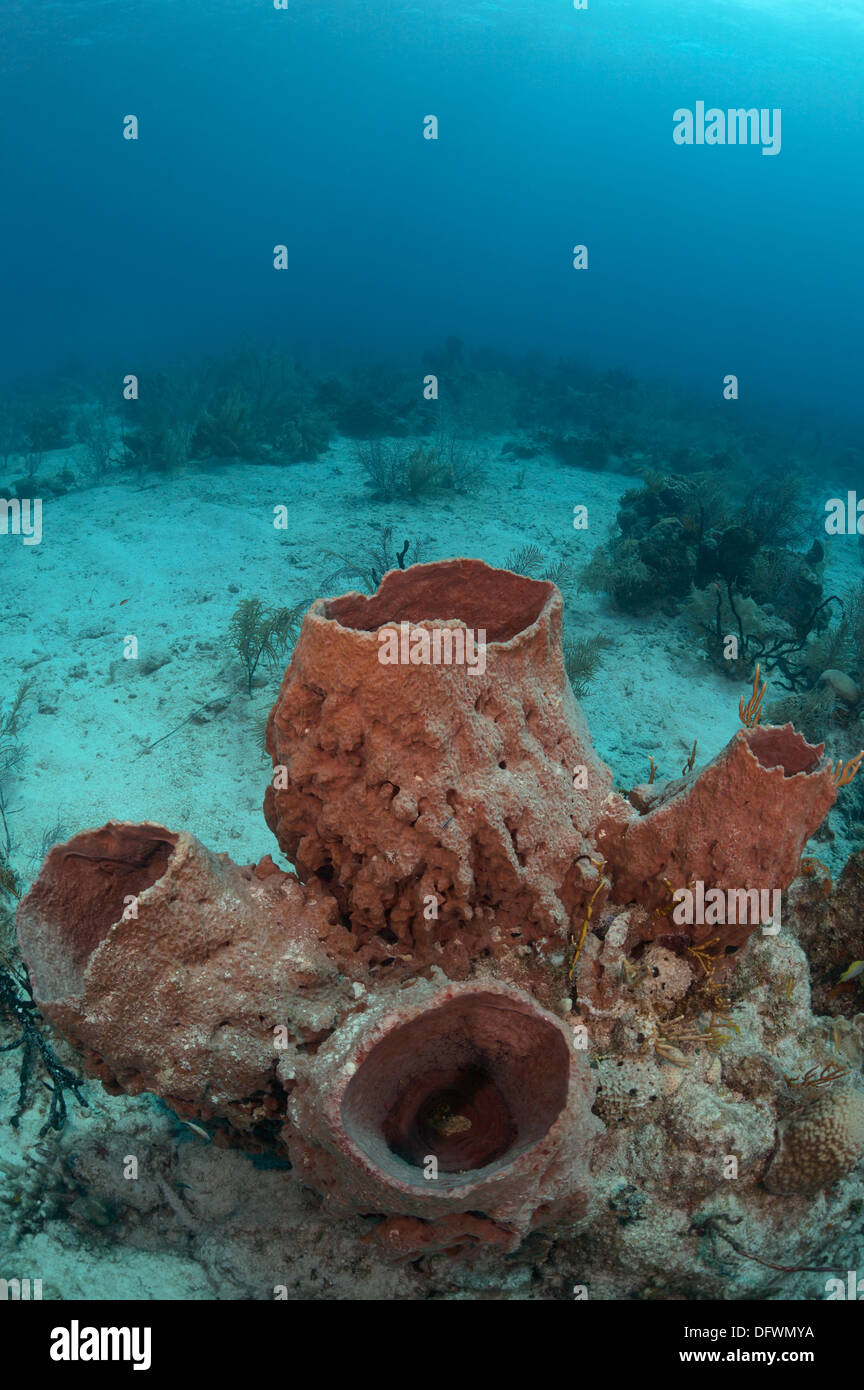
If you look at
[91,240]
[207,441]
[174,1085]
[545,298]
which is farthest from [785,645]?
[91,240]

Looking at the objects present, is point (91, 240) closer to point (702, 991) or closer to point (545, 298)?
point (545, 298)

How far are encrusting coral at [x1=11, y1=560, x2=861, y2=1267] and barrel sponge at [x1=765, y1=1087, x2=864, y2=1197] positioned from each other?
10 millimetres

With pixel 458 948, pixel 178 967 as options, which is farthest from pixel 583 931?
pixel 178 967

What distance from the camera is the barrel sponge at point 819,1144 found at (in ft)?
8.51

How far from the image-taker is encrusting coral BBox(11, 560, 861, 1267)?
2391mm

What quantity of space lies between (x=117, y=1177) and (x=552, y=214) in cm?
13703

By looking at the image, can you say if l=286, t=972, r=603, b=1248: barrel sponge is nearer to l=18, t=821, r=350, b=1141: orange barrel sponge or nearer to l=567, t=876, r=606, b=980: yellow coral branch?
l=18, t=821, r=350, b=1141: orange barrel sponge

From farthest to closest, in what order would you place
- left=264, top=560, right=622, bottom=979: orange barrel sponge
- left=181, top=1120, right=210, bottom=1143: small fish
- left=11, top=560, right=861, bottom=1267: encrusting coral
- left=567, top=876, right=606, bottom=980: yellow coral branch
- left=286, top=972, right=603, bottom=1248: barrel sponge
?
left=181, top=1120, right=210, bottom=1143: small fish, left=567, top=876, right=606, bottom=980: yellow coral branch, left=264, top=560, right=622, bottom=979: orange barrel sponge, left=11, top=560, right=861, bottom=1267: encrusting coral, left=286, top=972, right=603, bottom=1248: barrel sponge

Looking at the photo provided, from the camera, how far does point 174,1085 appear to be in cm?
264

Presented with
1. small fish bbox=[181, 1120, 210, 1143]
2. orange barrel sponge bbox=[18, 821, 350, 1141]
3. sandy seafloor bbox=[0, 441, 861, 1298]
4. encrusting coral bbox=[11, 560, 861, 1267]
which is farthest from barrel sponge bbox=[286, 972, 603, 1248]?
sandy seafloor bbox=[0, 441, 861, 1298]

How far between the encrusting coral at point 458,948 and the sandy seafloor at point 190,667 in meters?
0.87

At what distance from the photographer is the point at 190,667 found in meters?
7.63

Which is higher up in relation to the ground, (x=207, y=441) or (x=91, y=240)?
(x=91, y=240)

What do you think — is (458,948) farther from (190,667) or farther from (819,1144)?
(190,667)
